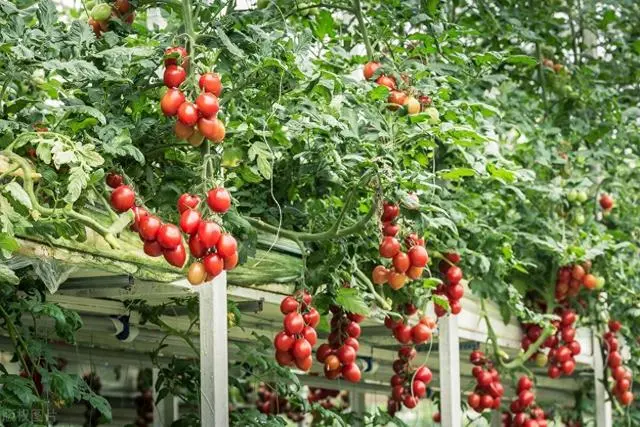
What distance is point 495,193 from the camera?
4.99m

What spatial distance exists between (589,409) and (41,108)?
15.8 ft

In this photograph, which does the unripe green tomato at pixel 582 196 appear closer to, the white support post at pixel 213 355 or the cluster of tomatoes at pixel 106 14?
the white support post at pixel 213 355

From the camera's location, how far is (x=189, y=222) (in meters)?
2.79

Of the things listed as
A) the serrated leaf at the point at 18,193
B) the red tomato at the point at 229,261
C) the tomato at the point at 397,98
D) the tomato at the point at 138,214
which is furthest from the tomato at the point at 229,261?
the tomato at the point at 397,98

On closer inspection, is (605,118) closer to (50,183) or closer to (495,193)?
(495,193)

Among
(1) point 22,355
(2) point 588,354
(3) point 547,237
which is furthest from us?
(2) point 588,354

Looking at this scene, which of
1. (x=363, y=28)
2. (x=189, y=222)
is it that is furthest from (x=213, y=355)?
(x=363, y=28)

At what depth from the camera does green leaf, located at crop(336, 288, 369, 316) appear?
3.79 metres

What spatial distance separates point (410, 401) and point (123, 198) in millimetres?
1960

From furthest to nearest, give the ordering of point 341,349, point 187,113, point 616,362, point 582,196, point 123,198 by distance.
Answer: point 616,362 → point 582,196 → point 341,349 → point 123,198 → point 187,113

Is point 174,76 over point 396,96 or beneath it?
beneath

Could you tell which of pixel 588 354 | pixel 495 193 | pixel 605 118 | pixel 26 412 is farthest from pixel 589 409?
pixel 26 412

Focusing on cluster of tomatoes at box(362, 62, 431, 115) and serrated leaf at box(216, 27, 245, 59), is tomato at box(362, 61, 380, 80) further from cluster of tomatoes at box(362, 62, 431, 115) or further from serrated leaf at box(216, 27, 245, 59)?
serrated leaf at box(216, 27, 245, 59)

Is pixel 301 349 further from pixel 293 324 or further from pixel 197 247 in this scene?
pixel 197 247
